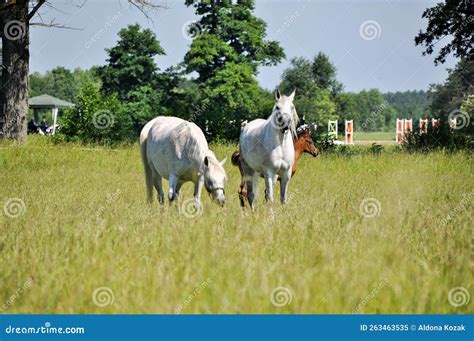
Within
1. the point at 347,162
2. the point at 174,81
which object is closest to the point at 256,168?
the point at 347,162

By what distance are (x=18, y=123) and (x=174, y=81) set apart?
3758 centimetres

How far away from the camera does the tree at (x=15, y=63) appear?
23.4 metres

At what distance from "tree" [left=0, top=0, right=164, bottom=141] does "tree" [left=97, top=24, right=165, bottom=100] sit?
37548 millimetres

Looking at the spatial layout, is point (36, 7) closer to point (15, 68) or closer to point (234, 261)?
point (15, 68)

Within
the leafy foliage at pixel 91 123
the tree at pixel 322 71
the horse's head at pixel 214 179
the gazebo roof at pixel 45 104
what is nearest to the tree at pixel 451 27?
the leafy foliage at pixel 91 123

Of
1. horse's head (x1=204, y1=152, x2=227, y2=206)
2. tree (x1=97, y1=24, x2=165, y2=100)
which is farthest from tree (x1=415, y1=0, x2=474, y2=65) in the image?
tree (x1=97, y1=24, x2=165, y2=100)

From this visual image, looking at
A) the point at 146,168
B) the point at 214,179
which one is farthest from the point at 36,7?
the point at 214,179

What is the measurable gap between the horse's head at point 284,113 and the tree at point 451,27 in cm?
1774

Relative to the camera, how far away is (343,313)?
4363mm

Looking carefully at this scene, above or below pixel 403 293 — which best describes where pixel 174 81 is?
above

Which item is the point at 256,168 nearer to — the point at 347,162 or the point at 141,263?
the point at 141,263

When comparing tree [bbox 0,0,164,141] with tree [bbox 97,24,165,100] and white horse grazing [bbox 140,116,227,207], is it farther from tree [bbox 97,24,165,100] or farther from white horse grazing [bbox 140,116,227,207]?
tree [bbox 97,24,165,100]

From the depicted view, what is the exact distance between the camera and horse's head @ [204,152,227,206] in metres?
9.28

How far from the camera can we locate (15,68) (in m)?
23.8
